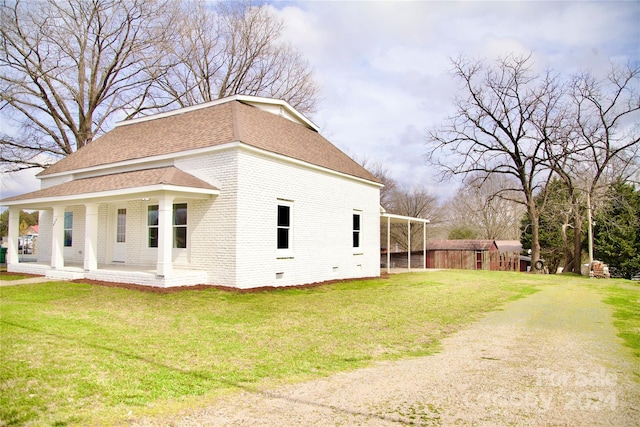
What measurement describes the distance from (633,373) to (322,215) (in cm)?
1210

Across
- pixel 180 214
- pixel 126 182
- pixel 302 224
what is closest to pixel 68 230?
pixel 126 182

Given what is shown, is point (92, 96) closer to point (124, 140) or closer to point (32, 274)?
point (124, 140)

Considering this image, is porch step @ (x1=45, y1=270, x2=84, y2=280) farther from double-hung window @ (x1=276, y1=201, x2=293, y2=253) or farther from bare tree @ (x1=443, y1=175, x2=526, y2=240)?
bare tree @ (x1=443, y1=175, x2=526, y2=240)

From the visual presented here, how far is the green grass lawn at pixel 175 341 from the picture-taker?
→ 178 inches

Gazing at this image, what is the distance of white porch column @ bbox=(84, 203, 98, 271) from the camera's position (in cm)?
1435

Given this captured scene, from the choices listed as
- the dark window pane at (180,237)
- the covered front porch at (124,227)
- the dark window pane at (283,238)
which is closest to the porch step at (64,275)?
the covered front porch at (124,227)

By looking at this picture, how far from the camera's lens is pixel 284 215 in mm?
15180

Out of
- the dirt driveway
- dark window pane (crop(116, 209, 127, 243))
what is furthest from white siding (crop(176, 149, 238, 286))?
the dirt driveway

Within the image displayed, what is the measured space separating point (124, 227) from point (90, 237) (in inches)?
94.0

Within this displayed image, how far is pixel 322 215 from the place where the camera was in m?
17.0

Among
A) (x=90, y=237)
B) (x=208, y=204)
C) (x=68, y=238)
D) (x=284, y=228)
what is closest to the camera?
(x=208, y=204)

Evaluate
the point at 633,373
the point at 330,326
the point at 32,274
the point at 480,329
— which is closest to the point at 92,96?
the point at 32,274

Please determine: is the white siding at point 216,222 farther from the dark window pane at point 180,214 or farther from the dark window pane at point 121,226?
the dark window pane at point 121,226

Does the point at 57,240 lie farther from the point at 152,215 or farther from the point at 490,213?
the point at 490,213
